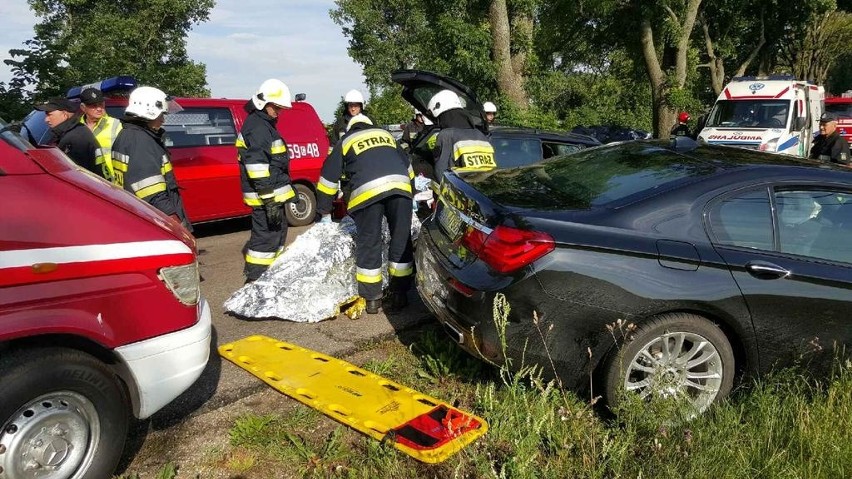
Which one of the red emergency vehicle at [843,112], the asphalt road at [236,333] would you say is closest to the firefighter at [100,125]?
the asphalt road at [236,333]

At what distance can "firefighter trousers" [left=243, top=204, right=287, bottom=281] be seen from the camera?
5.55m

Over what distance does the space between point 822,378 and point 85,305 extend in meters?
3.66

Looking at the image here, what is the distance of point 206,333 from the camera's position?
114 inches

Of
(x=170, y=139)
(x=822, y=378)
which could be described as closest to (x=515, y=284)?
(x=822, y=378)

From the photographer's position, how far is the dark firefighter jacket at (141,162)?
4852 mm

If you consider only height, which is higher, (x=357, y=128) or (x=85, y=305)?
(x=357, y=128)

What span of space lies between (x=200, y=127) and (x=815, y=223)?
6846 millimetres

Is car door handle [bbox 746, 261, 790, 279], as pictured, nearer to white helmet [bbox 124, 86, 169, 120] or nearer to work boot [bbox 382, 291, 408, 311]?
work boot [bbox 382, 291, 408, 311]

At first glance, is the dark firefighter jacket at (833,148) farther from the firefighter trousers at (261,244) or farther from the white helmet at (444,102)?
the firefighter trousers at (261,244)

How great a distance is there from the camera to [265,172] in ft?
17.4

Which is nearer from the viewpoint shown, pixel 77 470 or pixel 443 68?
pixel 77 470

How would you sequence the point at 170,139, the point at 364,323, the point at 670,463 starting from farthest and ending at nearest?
the point at 170,139 < the point at 364,323 < the point at 670,463

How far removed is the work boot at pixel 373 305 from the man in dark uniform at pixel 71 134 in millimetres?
2838

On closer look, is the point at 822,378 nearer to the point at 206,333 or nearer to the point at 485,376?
the point at 485,376
